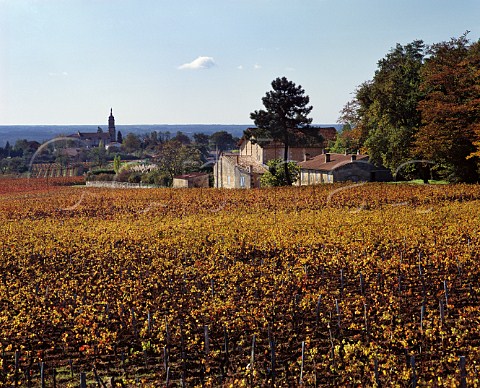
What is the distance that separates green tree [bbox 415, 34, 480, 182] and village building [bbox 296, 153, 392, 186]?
41.9 feet

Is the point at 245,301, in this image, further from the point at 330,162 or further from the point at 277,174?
the point at 330,162

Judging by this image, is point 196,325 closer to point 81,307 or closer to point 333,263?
point 81,307

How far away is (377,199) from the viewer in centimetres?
3825

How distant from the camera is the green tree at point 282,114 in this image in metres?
54.9

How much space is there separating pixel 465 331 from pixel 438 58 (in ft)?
122

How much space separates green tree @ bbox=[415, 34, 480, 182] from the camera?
42.5 metres

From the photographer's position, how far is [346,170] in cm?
5838

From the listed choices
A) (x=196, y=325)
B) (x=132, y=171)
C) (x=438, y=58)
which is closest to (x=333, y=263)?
(x=196, y=325)

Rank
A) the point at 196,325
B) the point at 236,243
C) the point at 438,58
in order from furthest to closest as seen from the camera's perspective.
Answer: the point at 438,58 < the point at 236,243 < the point at 196,325

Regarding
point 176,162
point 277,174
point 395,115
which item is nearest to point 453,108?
point 395,115

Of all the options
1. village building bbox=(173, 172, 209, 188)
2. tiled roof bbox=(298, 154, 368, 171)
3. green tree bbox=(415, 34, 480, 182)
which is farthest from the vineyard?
village building bbox=(173, 172, 209, 188)

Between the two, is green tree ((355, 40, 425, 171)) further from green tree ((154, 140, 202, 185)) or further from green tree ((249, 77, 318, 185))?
green tree ((154, 140, 202, 185))

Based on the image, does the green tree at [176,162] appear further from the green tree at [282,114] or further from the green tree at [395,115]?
the green tree at [395,115]

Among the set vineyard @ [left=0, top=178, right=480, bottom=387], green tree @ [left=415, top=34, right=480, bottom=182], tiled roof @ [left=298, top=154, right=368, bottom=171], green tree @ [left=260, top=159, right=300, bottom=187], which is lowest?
vineyard @ [left=0, top=178, right=480, bottom=387]
